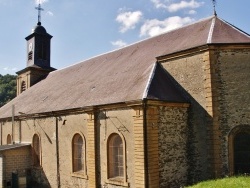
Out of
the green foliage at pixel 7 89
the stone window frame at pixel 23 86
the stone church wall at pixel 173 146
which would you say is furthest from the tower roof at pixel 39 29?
the green foliage at pixel 7 89

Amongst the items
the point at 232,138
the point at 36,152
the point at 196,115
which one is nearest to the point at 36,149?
the point at 36,152

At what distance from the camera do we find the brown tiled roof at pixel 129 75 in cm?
1431

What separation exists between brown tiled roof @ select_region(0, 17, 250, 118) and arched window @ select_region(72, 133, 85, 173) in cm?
189

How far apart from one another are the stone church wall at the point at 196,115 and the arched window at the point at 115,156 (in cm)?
332

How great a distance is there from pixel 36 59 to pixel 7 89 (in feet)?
129

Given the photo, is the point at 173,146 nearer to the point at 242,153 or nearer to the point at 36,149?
the point at 242,153

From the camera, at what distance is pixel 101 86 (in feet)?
57.8

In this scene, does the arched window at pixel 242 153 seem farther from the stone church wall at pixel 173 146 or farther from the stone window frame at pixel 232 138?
the stone church wall at pixel 173 146

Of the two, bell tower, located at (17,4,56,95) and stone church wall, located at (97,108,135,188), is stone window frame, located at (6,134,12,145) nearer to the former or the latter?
bell tower, located at (17,4,56,95)

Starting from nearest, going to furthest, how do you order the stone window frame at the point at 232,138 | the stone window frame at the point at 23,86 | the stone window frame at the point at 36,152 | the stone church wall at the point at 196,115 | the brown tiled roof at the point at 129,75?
1. the stone window frame at the point at 232,138
2. the stone church wall at the point at 196,115
3. the brown tiled roof at the point at 129,75
4. the stone window frame at the point at 36,152
5. the stone window frame at the point at 23,86

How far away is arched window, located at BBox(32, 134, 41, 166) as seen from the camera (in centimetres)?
1977

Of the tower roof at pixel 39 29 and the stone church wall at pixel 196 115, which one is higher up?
the tower roof at pixel 39 29

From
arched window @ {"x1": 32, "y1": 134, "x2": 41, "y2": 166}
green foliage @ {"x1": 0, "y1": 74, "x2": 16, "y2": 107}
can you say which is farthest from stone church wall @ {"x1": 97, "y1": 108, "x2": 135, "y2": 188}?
green foliage @ {"x1": 0, "y1": 74, "x2": 16, "y2": 107}

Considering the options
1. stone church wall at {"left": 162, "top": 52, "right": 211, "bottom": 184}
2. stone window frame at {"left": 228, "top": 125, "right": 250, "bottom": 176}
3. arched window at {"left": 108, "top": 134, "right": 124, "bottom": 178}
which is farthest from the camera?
arched window at {"left": 108, "top": 134, "right": 124, "bottom": 178}
